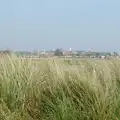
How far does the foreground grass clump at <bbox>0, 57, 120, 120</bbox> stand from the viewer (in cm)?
654

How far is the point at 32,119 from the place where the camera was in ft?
22.2

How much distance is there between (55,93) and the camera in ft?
23.1

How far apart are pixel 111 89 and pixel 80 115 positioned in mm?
963

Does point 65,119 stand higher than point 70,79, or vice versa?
point 70,79

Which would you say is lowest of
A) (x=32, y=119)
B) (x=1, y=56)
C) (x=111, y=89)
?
(x=32, y=119)

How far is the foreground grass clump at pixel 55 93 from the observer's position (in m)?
6.54

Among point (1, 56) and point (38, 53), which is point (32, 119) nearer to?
point (1, 56)

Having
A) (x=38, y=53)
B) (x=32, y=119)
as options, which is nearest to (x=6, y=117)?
(x=32, y=119)

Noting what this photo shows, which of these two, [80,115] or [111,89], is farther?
[111,89]

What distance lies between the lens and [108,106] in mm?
6598

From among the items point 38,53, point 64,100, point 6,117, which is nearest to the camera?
point 6,117

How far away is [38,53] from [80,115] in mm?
3752

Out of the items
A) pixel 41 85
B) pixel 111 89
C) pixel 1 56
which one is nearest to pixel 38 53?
pixel 1 56

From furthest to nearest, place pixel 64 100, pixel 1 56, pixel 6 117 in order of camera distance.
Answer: pixel 1 56, pixel 64 100, pixel 6 117
